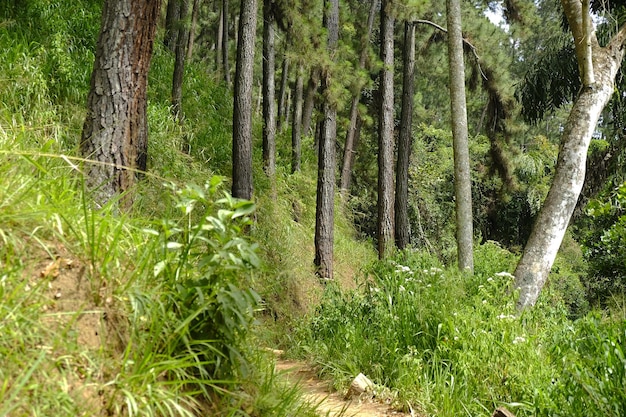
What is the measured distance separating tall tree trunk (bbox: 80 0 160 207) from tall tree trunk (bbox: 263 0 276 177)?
26.9ft

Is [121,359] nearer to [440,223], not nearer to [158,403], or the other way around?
[158,403]

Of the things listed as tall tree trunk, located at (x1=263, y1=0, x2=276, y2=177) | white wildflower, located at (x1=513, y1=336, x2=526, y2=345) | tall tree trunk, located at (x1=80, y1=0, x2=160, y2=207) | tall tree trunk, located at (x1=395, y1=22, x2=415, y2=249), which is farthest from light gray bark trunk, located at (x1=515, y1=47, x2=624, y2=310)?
tall tree trunk, located at (x1=395, y1=22, x2=415, y2=249)

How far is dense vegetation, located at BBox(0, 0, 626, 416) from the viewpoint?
2.12m

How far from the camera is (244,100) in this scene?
32.4ft

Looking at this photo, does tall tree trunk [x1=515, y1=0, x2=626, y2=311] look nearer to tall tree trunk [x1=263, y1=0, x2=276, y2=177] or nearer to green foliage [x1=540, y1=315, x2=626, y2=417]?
green foliage [x1=540, y1=315, x2=626, y2=417]

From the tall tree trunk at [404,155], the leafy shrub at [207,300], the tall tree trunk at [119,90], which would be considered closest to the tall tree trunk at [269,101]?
the tall tree trunk at [404,155]

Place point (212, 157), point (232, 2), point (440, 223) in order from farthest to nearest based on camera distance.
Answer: point (440, 223) → point (232, 2) → point (212, 157)

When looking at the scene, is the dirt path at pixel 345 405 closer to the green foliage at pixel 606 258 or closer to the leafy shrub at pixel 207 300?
the leafy shrub at pixel 207 300

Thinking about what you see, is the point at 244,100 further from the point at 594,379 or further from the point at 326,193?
the point at 594,379

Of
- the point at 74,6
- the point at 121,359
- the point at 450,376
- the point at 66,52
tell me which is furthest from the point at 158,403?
the point at 74,6

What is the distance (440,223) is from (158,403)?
65.6 feet

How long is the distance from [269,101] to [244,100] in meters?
3.81

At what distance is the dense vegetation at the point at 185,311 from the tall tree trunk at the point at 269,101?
99.4 inches

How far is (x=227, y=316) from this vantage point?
2.35m
